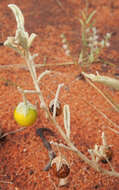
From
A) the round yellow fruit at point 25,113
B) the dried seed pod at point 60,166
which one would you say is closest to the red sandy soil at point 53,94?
the round yellow fruit at point 25,113

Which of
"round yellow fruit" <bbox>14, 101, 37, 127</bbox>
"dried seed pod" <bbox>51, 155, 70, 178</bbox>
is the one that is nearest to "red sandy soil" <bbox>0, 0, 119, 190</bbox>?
"round yellow fruit" <bbox>14, 101, 37, 127</bbox>

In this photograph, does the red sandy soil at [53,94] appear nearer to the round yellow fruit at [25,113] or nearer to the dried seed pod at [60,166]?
the round yellow fruit at [25,113]

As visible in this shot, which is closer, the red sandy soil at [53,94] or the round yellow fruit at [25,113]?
the round yellow fruit at [25,113]

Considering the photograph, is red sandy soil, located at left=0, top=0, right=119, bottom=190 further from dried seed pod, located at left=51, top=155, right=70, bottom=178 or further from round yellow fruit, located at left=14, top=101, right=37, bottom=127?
dried seed pod, located at left=51, top=155, right=70, bottom=178

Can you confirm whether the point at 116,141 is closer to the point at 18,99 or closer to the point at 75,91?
the point at 75,91

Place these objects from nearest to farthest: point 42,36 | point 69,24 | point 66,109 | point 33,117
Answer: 1. point 66,109
2. point 33,117
3. point 42,36
4. point 69,24

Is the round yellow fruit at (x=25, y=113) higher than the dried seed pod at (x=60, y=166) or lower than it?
higher

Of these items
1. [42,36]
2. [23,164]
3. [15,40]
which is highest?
[15,40]

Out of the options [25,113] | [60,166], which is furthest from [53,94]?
[60,166]

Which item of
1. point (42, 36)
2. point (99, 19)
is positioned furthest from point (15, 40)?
point (99, 19)
